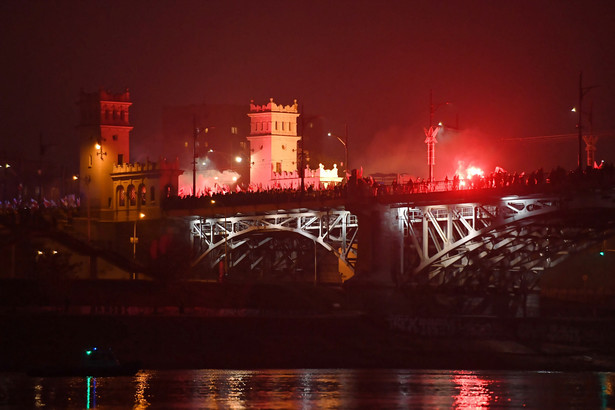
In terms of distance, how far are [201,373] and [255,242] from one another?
53096 mm

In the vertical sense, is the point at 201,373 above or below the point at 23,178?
below

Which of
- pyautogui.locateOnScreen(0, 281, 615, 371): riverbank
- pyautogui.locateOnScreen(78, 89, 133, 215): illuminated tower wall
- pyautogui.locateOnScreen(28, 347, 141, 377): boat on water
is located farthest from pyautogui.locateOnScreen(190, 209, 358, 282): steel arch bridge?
pyautogui.locateOnScreen(28, 347, 141, 377): boat on water

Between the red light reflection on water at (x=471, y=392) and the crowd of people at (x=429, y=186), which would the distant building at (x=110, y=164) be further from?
the red light reflection on water at (x=471, y=392)

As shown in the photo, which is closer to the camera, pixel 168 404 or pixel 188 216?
pixel 168 404

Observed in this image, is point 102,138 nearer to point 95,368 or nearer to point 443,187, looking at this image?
point 443,187

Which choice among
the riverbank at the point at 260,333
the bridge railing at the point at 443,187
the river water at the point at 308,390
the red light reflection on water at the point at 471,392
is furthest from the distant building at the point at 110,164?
the red light reflection on water at the point at 471,392

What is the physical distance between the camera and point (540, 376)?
6156 cm

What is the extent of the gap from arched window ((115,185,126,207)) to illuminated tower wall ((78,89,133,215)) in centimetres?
129

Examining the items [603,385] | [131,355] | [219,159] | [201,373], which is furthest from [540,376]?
[219,159]

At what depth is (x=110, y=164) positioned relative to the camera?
434 feet

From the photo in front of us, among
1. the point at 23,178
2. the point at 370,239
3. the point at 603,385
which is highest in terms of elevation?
the point at 23,178

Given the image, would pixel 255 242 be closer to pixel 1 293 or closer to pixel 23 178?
pixel 1 293

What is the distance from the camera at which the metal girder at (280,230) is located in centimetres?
9460

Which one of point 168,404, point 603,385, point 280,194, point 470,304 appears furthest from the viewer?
point 280,194
